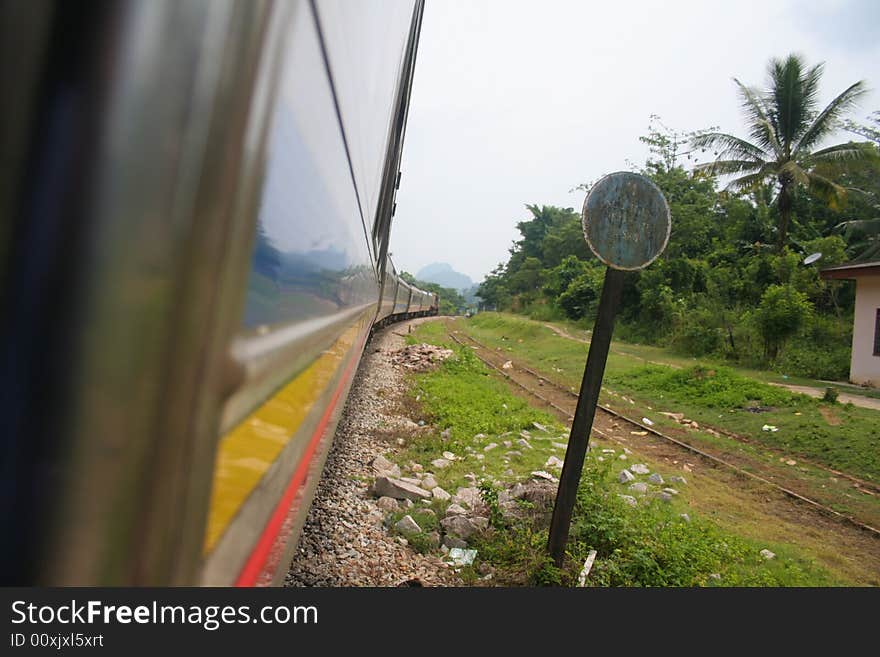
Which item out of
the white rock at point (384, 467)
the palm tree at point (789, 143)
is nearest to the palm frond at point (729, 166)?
the palm tree at point (789, 143)

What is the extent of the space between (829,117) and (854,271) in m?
6.41

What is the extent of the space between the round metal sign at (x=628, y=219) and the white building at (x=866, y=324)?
12.2 m

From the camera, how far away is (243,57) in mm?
658

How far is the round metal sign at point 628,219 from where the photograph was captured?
3330 mm

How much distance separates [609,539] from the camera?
12.7 feet

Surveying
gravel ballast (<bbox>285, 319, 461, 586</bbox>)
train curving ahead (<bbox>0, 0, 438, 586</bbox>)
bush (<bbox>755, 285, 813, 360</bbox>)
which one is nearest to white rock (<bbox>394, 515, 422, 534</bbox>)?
gravel ballast (<bbox>285, 319, 461, 586</bbox>)

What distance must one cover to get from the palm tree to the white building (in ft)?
15.9

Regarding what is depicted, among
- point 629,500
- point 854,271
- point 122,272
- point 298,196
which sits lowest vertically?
point 629,500

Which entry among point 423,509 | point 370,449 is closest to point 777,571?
point 423,509

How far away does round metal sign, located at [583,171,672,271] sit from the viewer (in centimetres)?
333

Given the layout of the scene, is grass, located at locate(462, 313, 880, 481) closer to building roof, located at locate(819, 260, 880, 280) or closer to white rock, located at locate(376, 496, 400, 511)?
building roof, located at locate(819, 260, 880, 280)

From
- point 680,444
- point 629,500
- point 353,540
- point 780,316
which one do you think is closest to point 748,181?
point 780,316

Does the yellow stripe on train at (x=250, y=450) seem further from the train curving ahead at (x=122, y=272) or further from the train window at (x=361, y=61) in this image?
the train window at (x=361, y=61)

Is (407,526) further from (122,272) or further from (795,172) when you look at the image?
(795,172)
